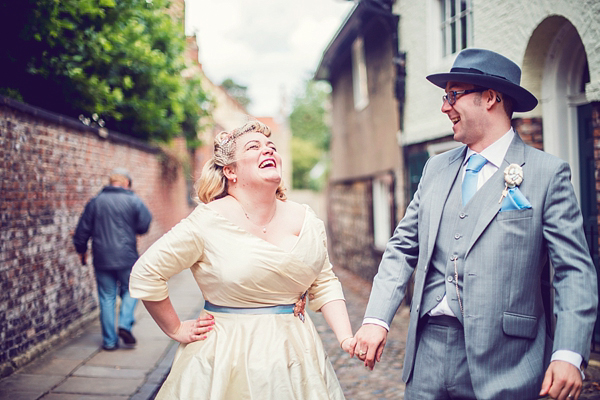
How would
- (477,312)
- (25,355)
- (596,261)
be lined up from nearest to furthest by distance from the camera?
1. (477,312)
2. (596,261)
3. (25,355)

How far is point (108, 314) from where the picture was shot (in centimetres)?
627

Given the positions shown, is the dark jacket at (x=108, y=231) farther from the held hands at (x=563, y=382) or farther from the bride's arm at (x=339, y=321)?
the held hands at (x=563, y=382)

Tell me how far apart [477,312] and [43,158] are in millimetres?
5303

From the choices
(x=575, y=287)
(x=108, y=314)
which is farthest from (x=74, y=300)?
(x=575, y=287)

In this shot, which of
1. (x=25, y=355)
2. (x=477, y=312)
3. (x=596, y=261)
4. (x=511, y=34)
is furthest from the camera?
(x=511, y=34)

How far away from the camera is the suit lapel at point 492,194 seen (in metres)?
2.26

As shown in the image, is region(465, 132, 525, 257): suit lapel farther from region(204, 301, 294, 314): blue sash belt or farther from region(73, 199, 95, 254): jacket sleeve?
region(73, 199, 95, 254): jacket sleeve

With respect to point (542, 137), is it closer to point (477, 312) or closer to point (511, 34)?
point (511, 34)

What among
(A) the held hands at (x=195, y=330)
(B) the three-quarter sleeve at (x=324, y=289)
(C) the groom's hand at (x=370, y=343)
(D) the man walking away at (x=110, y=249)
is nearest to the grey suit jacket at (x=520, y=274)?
(C) the groom's hand at (x=370, y=343)

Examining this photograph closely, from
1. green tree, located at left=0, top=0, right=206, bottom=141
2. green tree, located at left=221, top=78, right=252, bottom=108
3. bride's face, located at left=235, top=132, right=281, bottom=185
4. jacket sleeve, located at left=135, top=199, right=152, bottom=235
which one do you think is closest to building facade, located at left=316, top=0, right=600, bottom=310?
bride's face, located at left=235, top=132, right=281, bottom=185

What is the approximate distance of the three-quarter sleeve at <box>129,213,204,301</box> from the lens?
2367 millimetres

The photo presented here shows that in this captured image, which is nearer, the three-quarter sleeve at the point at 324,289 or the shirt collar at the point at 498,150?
the shirt collar at the point at 498,150

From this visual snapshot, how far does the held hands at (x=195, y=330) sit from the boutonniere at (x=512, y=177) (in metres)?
1.30

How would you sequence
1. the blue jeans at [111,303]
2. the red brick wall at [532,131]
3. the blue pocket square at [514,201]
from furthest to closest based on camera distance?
the blue jeans at [111,303] → the red brick wall at [532,131] → the blue pocket square at [514,201]
